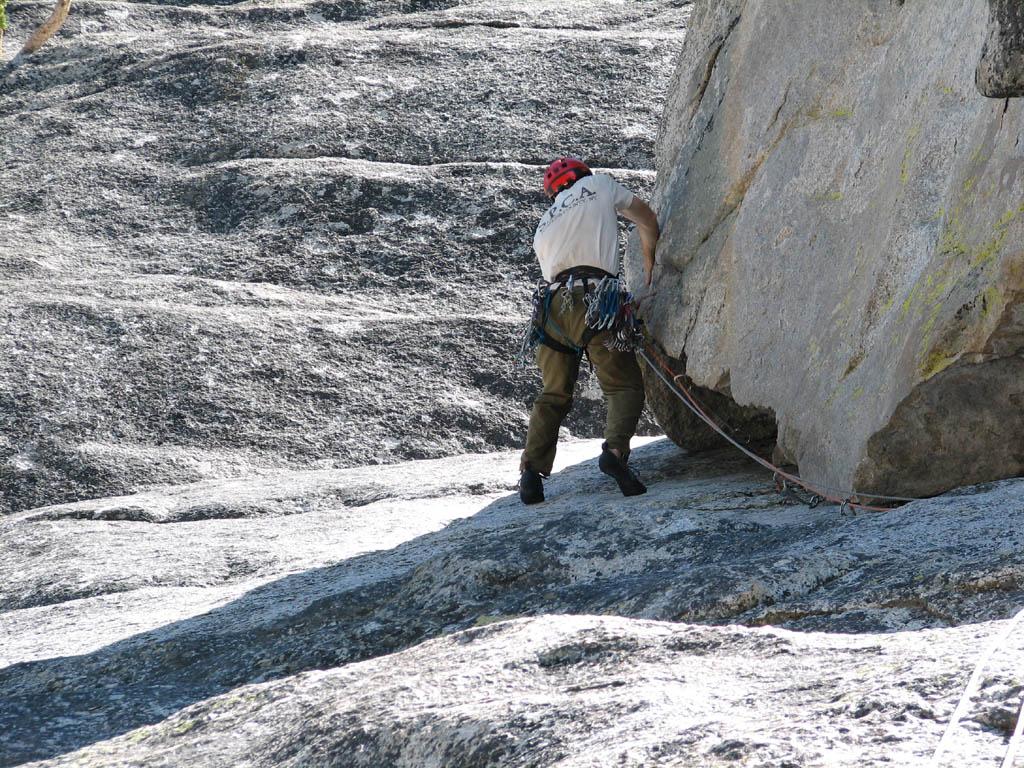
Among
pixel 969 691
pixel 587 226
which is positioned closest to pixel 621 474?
pixel 587 226

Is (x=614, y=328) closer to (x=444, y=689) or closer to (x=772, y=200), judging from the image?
(x=772, y=200)

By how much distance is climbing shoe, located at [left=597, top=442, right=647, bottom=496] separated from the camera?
6117 mm

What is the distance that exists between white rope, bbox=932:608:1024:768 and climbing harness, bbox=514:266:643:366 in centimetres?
401

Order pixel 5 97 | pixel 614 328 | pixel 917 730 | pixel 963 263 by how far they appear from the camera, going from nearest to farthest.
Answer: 1. pixel 917 730
2. pixel 963 263
3. pixel 614 328
4. pixel 5 97

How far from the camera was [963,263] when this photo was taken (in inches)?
178

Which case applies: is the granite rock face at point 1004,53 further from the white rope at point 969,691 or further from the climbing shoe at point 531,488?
the climbing shoe at point 531,488

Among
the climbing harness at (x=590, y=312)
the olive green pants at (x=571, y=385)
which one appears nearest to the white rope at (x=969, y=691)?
the olive green pants at (x=571, y=385)

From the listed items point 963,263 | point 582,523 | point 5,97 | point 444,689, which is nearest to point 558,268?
point 582,523

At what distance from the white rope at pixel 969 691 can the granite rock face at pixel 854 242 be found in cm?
207

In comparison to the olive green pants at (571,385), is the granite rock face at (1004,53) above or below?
above

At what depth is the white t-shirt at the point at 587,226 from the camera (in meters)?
6.66

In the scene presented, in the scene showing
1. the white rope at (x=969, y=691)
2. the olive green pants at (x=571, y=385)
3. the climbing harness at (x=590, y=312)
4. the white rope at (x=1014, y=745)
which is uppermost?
the white rope at (x=1014, y=745)

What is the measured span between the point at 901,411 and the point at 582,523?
1.41 metres

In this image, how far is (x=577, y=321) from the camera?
6.55 meters
